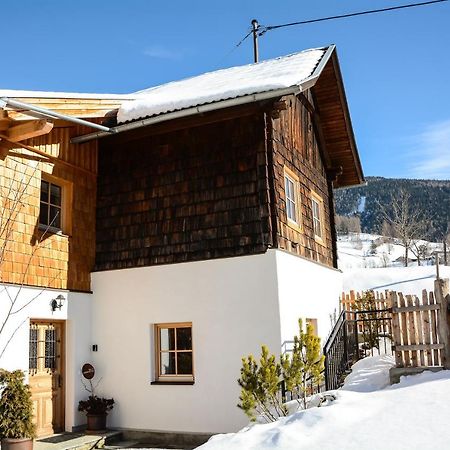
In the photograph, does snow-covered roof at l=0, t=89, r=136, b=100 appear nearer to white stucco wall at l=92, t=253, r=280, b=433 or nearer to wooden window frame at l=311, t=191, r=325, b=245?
white stucco wall at l=92, t=253, r=280, b=433

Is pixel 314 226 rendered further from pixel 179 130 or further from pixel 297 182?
pixel 179 130

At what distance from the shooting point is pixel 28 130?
8.80m

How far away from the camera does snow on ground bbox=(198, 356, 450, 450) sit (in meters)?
5.30

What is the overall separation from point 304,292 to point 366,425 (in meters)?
4.87

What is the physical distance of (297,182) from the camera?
11492 mm

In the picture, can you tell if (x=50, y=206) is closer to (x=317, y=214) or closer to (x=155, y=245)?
(x=155, y=245)

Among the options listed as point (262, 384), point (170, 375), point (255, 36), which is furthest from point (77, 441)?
point (255, 36)

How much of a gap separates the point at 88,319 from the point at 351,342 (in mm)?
6071

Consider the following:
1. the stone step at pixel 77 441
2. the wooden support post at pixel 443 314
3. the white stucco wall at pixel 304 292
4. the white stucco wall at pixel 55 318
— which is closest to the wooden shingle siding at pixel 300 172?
the white stucco wall at pixel 304 292

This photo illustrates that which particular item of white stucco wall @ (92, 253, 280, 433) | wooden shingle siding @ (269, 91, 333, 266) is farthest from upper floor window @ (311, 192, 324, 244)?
white stucco wall @ (92, 253, 280, 433)

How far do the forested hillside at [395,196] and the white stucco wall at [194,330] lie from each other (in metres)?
58.7

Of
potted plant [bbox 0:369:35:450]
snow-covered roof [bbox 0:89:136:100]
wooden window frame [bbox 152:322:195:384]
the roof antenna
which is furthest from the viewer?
the roof antenna

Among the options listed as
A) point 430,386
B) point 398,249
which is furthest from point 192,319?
point 398,249

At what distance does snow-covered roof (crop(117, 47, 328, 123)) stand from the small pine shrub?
507cm
